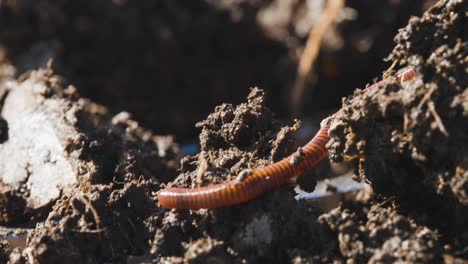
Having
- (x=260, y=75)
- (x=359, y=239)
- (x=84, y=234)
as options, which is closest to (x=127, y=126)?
(x=84, y=234)

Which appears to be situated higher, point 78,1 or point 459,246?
point 78,1

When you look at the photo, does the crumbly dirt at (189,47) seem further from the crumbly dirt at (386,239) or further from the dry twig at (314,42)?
the crumbly dirt at (386,239)

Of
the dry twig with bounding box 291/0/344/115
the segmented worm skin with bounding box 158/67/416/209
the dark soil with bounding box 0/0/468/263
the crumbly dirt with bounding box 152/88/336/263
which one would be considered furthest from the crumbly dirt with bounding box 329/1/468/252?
the dry twig with bounding box 291/0/344/115

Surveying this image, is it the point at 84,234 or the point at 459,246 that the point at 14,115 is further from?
the point at 459,246

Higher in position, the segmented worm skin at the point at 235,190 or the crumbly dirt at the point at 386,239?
the segmented worm skin at the point at 235,190

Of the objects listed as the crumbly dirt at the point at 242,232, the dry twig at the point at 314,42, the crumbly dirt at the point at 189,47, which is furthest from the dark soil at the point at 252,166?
the dry twig at the point at 314,42

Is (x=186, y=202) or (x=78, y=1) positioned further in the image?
(x=78, y=1)

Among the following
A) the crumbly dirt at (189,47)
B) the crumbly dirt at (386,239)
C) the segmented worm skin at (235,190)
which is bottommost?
the crumbly dirt at (386,239)

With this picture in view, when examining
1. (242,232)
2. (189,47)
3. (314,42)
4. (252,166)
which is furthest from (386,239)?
(189,47)
